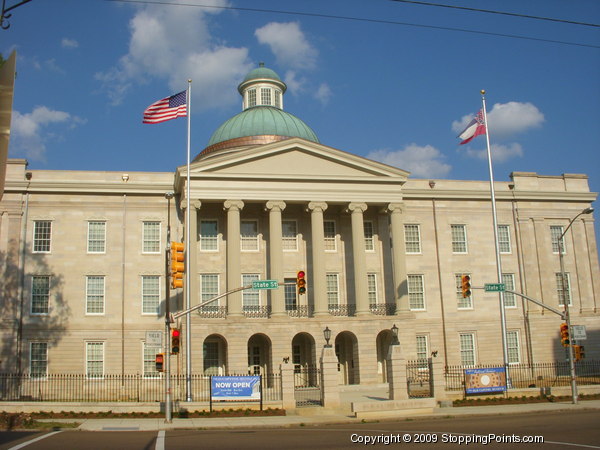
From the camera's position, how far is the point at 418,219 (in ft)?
159

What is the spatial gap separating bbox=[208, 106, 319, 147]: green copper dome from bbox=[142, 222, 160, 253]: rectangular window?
10355 millimetres

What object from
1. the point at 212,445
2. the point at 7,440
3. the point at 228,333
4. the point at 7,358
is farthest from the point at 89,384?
the point at 212,445

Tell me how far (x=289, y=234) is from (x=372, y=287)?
6.92 meters

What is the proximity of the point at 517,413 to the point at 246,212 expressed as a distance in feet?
75.4

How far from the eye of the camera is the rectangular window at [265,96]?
55375mm

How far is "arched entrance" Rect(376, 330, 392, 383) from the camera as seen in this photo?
44594mm

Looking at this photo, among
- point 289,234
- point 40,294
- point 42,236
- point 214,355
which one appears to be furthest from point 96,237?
point 289,234

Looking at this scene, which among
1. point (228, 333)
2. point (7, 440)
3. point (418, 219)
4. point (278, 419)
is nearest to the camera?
point (7, 440)

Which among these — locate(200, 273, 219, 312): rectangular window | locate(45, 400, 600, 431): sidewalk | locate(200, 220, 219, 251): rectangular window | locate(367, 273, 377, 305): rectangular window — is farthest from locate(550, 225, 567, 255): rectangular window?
locate(200, 273, 219, 312): rectangular window

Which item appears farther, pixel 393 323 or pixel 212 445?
pixel 393 323

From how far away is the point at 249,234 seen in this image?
45.7 metres

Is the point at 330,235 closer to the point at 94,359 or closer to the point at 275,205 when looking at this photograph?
the point at 275,205

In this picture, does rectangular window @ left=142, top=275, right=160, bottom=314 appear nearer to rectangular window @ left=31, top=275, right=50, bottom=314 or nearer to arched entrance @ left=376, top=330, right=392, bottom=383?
rectangular window @ left=31, top=275, right=50, bottom=314

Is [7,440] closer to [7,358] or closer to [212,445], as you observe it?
[212,445]
